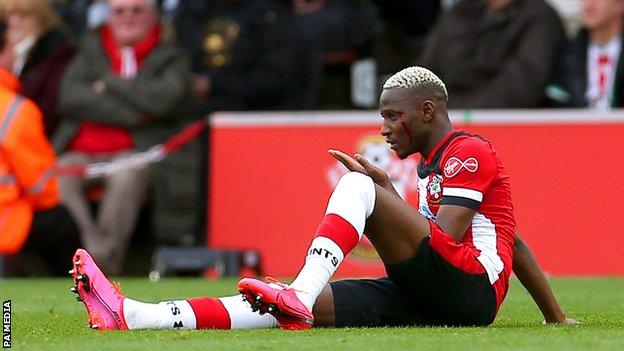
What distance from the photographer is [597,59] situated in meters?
13.5

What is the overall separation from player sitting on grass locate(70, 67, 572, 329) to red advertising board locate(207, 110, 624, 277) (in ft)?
18.6

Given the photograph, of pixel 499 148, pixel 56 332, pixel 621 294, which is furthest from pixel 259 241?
pixel 56 332

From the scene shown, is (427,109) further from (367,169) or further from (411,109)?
(367,169)

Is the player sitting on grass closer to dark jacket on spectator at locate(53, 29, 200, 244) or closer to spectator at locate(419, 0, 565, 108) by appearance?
spectator at locate(419, 0, 565, 108)

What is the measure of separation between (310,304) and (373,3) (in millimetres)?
9138

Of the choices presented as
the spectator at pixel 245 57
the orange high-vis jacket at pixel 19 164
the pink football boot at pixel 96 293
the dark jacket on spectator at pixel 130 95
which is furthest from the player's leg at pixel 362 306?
the spectator at pixel 245 57

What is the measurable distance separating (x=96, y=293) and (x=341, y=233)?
1.10 meters

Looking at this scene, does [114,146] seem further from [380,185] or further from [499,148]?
[380,185]

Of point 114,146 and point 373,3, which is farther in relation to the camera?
point 373,3

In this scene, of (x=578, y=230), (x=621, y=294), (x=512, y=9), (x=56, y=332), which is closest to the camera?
(x=56, y=332)

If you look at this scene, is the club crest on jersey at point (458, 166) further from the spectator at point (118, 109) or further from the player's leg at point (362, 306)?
the spectator at point (118, 109)

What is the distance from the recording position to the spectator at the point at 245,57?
14.1 meters

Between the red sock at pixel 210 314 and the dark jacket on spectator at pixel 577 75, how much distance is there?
713 centimetres

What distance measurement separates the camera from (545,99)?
13789 mm
